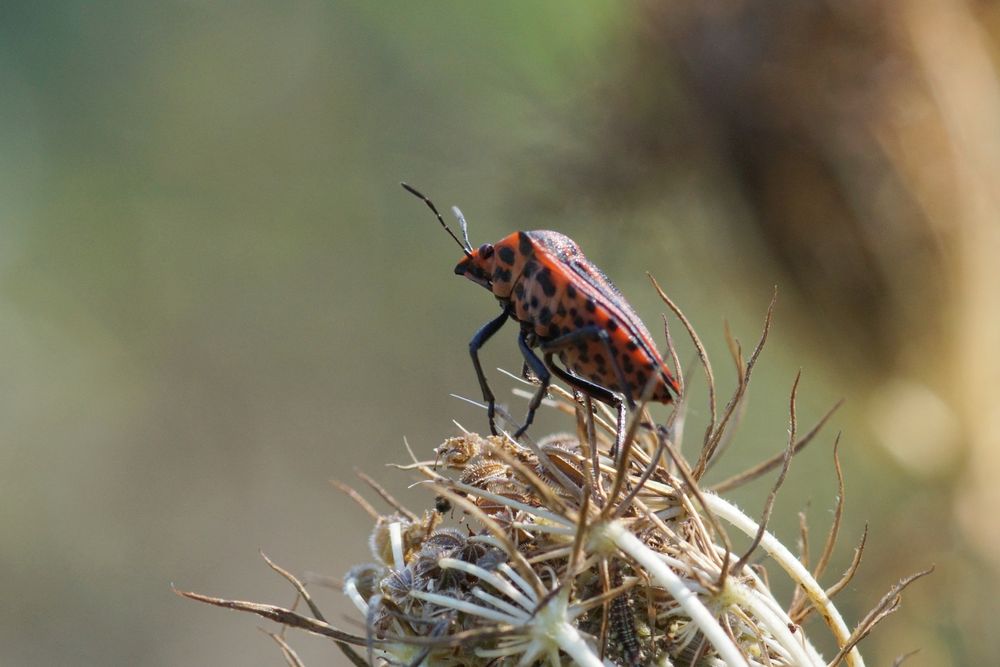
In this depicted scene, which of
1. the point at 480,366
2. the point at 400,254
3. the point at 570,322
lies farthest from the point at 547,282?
the point at 400,254

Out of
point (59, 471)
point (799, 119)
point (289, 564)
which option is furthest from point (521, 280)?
point (59, 471)

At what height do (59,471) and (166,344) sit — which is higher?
(166,344)

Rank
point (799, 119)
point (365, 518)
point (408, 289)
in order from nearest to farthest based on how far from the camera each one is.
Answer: point (799, 119)
point (408, 289)
point (365, 518)

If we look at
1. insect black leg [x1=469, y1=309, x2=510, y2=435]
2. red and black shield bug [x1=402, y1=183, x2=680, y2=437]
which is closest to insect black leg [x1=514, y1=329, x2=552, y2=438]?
red and black shield bug [x1=402, y1=183, x2=680, y2=437]

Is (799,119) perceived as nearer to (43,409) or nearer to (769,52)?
(769,52)

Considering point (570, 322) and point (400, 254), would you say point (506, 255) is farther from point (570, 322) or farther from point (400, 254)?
point (400, 254)

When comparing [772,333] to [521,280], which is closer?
[521,280]

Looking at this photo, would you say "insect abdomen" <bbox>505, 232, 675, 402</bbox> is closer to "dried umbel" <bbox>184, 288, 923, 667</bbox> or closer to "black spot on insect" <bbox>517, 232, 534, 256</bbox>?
"black spot on insect" <bbox>517, 232, 534, 256</bbox>

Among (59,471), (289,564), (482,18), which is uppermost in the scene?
(482,18)
